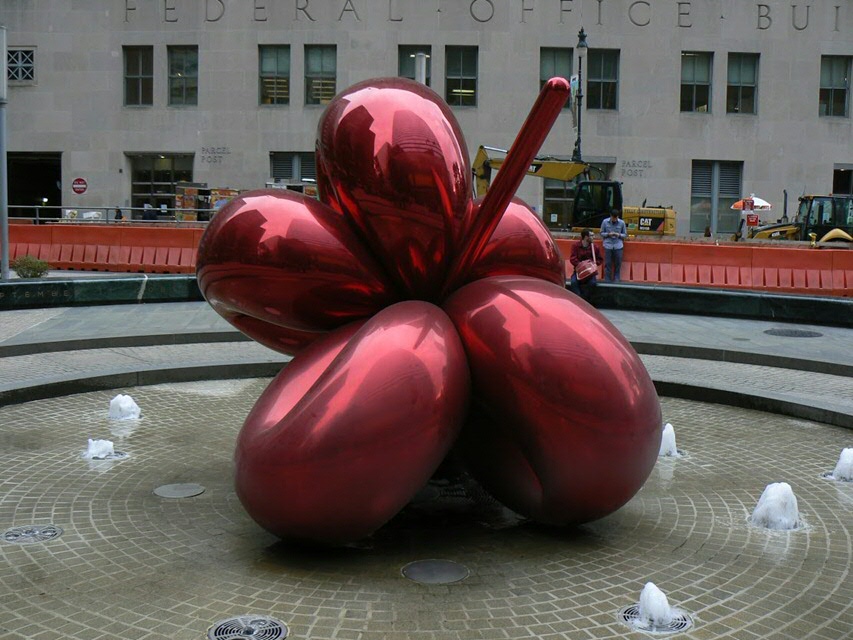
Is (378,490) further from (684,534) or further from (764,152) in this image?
(764,152)

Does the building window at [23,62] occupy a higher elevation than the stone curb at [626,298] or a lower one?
higher

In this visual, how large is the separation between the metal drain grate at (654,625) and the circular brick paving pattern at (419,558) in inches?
2.2

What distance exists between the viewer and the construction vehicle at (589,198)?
2884 centimetres

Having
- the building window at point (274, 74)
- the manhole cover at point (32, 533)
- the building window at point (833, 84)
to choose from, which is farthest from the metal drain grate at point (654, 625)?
the building window at point (833, 84)

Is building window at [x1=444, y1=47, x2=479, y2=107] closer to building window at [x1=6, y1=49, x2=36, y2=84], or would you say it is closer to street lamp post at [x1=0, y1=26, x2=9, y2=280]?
building window at [x1=6, y1=49, x2=36, y2=84]

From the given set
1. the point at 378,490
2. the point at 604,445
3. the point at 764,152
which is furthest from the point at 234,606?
the point at 764,152

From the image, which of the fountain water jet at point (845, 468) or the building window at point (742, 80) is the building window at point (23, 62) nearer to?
the building window at point (742, 80)

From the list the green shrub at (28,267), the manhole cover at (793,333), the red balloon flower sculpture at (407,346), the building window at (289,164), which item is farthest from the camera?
the building window at (289,164)

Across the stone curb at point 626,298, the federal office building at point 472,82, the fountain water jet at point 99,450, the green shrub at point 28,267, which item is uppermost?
the federal office building at point 472,82

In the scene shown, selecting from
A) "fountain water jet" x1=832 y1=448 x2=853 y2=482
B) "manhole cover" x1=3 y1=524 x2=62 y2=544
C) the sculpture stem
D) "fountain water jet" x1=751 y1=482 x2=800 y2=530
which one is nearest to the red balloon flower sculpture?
the sculpture stem

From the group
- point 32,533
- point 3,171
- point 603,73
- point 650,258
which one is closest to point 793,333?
point 650,258

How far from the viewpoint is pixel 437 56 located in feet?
129

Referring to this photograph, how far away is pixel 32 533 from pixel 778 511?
4611 mm

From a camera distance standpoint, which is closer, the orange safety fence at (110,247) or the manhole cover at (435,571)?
the manhole cover at (435,571)
